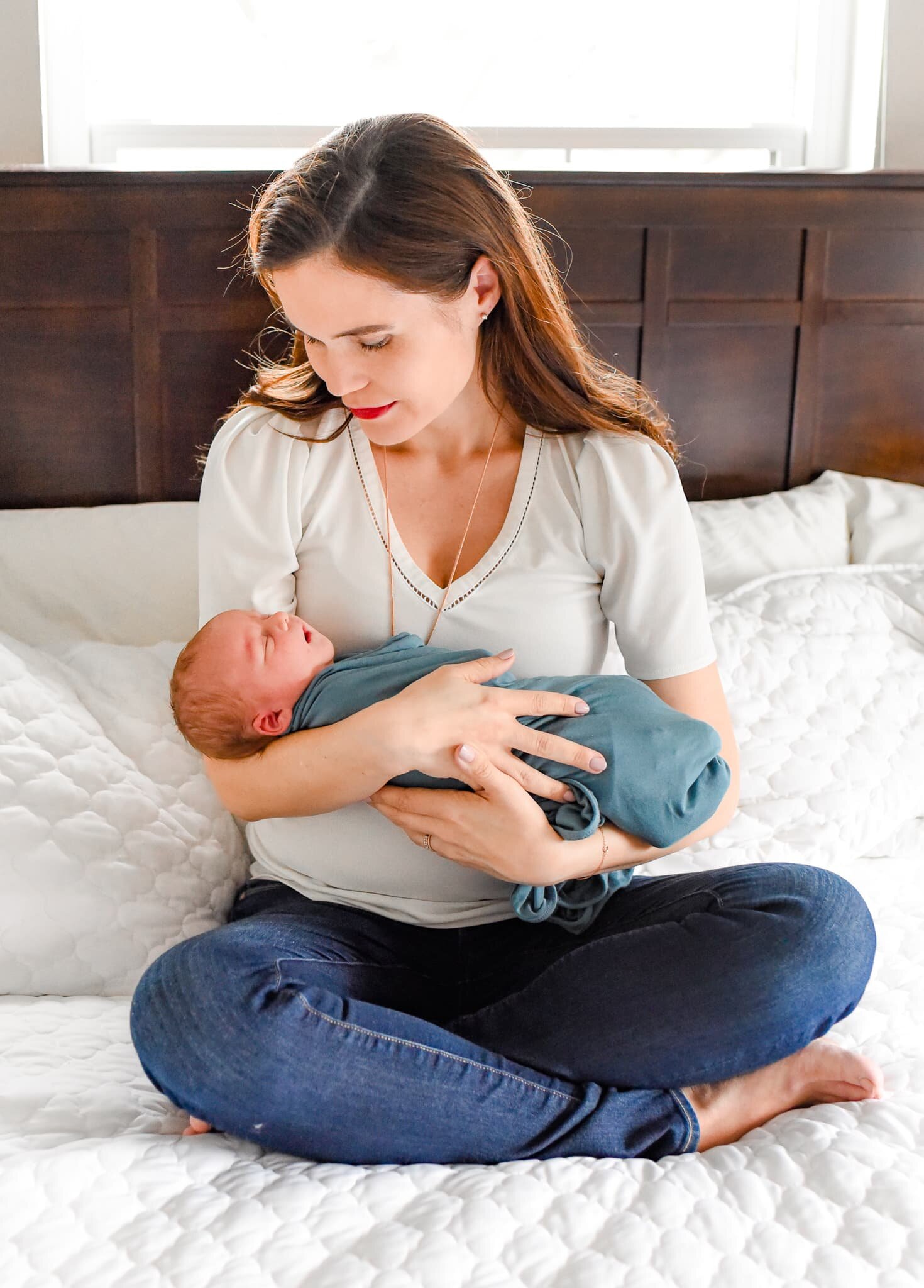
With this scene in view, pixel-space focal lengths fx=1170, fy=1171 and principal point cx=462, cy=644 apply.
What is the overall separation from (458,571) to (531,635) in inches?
4.5

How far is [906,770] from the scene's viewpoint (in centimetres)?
171

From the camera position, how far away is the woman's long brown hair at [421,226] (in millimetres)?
1196

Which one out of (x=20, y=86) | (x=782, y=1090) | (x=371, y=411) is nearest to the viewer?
(x=782, y=1090)

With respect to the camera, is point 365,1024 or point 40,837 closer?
point 365,1024

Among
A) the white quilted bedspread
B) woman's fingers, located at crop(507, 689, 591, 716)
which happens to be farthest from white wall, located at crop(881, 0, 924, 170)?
woman's fingers, located at crop(507, 689, 591, 716)

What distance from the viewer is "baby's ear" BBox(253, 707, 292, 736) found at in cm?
126

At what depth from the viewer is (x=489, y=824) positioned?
3.84 ft

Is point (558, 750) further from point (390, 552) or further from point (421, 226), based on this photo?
point (421, 226)

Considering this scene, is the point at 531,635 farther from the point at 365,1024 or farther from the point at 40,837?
the point at 40,837

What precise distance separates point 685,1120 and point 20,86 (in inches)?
79.8

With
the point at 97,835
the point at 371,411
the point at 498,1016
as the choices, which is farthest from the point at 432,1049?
the point at 371,411

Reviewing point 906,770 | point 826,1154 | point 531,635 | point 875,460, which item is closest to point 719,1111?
point 826,1154

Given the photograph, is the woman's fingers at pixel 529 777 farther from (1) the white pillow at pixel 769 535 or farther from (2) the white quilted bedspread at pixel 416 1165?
(1) the white pillow at pixel 769 535

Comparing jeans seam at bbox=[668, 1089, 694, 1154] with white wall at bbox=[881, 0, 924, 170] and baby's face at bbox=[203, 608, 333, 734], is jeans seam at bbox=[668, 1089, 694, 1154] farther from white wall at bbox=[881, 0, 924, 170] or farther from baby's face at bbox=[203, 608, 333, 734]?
white wall at bbox=[881, 0, 924, 170]
